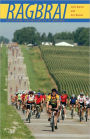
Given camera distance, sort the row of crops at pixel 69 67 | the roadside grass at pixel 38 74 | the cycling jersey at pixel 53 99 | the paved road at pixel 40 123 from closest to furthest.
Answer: the paved road at pixel 40 123
the cycling jersey at pixel 53 99
the row of crops at pixel 69 67
the roadside grass at pixel 38 74

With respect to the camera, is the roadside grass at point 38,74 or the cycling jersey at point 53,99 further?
the roadside grass at point 38,74

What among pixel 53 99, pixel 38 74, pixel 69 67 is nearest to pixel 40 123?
pixel 53 99

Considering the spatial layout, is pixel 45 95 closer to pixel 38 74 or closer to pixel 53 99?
pixel 53 99

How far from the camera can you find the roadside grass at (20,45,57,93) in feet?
281

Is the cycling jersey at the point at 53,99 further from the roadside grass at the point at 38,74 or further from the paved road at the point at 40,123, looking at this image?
the roadside grass at the point at 38,74

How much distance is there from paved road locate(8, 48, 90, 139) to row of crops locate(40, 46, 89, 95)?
19.6 ft

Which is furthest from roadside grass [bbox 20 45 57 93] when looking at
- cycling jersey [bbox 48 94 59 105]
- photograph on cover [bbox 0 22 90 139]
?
cycling jersey [bbox 48 94 59 105]

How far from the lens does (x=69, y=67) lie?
10619cm

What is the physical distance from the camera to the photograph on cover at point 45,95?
76.9 feet

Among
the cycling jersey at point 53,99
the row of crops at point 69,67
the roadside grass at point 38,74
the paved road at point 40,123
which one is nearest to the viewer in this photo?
the paved road at point 40,123

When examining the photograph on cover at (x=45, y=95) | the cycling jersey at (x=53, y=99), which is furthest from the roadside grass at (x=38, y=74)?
the cycling jersey at (x=53, y=99)

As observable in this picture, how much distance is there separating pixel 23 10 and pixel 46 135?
847 cm

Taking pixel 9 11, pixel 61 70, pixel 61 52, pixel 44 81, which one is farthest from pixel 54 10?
pixel 61 52

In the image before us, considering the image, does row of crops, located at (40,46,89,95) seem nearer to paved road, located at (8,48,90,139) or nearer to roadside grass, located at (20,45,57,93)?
roadside grass, located at (20,45,57,93)
